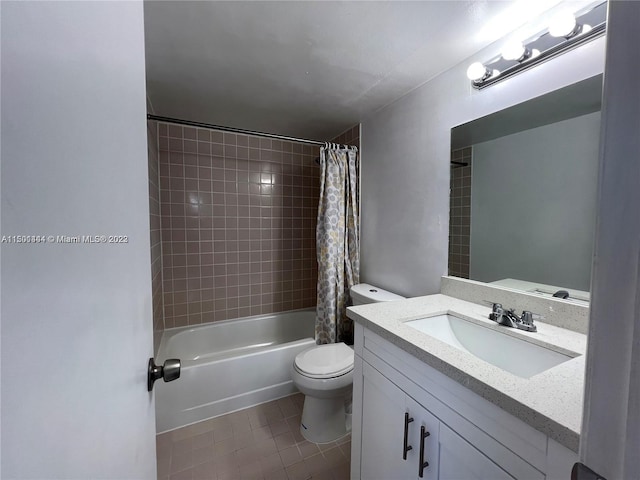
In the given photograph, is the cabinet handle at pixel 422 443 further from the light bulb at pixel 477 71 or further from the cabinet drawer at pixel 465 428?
the light bulb at pixel 477 71

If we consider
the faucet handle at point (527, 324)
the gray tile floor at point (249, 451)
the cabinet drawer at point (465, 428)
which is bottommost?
the gray tile floor at point (249, 451)

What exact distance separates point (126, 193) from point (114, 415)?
0.36m

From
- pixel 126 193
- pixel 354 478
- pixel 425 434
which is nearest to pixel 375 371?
pixel 425 434

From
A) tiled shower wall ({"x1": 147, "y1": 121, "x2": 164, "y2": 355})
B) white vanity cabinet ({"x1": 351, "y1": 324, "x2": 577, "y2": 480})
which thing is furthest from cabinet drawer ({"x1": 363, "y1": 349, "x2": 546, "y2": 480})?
tiled shower wall ({"x1": 147, "y1": 121, "x2": 164, "y2": 355})

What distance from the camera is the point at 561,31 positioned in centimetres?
95

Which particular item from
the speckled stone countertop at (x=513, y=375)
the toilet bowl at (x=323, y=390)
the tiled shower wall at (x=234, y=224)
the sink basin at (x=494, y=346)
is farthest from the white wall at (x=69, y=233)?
the tiled shower wall at (x=234, y=224)

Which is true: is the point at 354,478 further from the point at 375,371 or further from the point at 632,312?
the point at 632,312

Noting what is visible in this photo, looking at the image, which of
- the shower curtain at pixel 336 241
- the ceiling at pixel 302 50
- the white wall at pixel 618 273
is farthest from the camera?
the shower curtain at pixel 336 241

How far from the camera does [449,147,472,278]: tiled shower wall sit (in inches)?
54.0

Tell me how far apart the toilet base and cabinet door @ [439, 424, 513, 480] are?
3.12 feet

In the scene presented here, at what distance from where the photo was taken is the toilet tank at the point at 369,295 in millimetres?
1748

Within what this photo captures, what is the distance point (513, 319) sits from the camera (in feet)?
3.29

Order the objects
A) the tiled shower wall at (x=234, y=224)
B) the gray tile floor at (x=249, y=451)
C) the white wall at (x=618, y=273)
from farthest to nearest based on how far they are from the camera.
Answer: the tiled shower wall at (x=234, y=224) → the gray tile floor at (x=249, y=451) → the white wall at (x=618, y=273)

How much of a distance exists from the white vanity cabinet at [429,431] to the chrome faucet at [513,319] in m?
0.46
